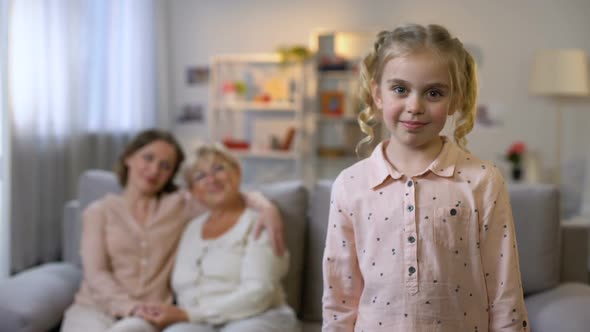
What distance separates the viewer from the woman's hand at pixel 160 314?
1.95 metres

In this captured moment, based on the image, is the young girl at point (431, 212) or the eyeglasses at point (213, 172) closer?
the young girl at point (431, 212)

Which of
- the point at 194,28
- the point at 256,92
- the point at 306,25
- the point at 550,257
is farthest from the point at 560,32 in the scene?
the point at 550,257

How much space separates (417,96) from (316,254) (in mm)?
1134

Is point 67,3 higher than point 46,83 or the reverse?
higher

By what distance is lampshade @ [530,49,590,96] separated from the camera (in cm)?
445

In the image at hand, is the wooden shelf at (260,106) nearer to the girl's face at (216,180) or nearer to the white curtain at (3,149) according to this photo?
the white curtain at (3,149)

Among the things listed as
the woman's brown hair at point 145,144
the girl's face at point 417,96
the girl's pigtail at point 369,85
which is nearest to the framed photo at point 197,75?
the woman's brown hair at point 145,144

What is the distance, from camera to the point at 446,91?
3.78 ft

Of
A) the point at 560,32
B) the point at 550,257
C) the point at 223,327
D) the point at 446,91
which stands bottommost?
the point at 223,327

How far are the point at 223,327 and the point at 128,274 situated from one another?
1.32 ft

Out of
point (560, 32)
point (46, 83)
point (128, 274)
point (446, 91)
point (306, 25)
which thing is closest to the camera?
point (446, 91)

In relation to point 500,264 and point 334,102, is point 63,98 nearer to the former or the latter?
point 334,102

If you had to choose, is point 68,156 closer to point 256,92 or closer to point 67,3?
point 67,3

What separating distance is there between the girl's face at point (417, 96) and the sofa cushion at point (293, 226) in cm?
105
